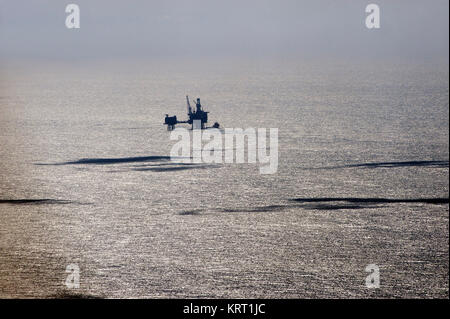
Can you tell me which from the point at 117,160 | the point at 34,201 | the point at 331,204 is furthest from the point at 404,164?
the point at 34,201

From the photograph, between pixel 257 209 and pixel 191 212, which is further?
pixel 257 209

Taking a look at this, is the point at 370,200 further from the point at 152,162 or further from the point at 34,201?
the point at 152,162

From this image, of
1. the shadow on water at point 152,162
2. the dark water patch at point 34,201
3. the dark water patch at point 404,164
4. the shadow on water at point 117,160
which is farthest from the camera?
the shadow on water at point 117,160

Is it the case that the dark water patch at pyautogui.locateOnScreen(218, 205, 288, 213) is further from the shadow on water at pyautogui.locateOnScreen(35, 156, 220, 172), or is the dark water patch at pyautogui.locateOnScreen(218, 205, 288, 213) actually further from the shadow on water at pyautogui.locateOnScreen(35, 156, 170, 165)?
the shadow on water at pyautogui.locateOnScreen(35, 156, 170, 165)

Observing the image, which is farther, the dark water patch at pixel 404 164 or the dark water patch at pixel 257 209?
the dark water patch at pixel 404 164

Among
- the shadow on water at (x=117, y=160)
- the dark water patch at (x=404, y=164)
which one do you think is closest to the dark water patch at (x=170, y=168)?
the shadow on water at (x=117, y=160)

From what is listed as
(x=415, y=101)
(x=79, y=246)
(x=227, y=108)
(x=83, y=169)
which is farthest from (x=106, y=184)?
(x=415, y=101)

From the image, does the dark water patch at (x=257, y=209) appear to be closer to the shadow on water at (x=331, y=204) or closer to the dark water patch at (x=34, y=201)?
the shadow on water at (x=331, y=204)
